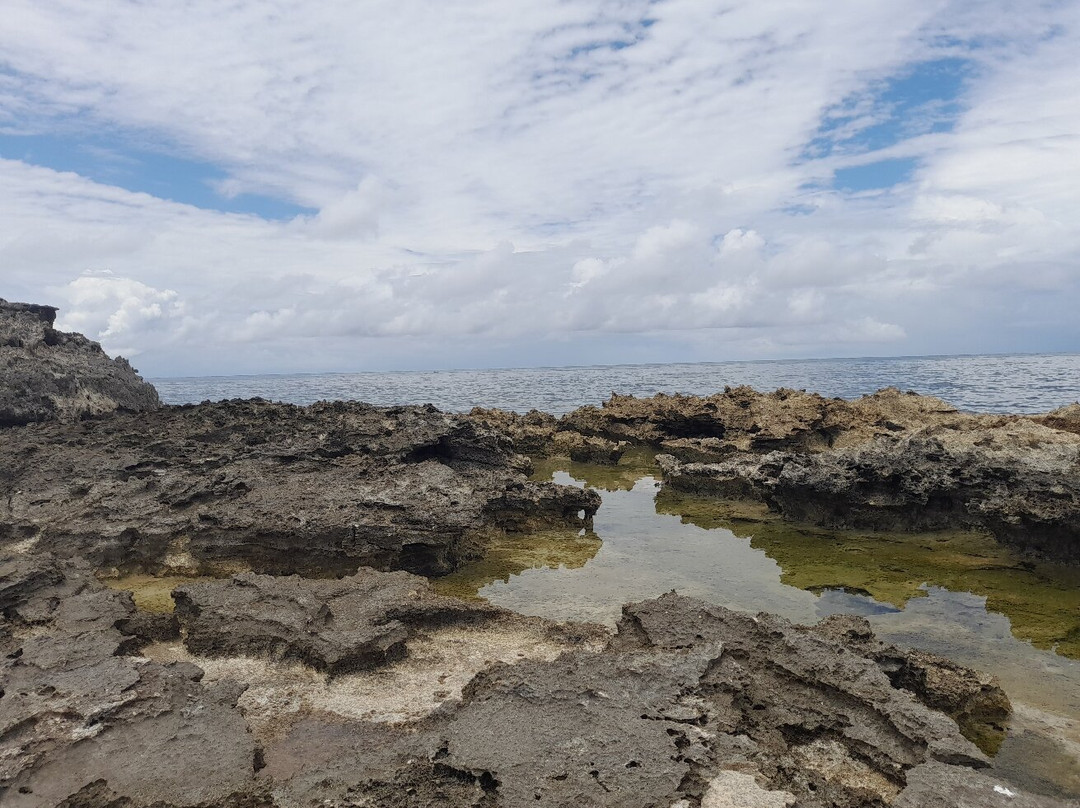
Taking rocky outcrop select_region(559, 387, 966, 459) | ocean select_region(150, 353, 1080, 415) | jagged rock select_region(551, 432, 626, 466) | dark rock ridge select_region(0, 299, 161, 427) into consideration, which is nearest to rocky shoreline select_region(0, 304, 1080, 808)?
dark rock ridge select_region(0, 299, 161, 427)

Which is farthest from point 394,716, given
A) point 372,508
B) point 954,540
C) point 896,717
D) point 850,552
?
point 954,540

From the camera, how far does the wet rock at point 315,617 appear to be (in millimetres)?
6352

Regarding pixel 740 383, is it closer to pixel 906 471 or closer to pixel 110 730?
pixel 906 471

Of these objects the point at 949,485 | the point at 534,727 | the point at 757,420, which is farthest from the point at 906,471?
the point at 534,727

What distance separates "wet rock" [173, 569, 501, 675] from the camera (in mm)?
6352

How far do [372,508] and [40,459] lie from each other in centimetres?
685

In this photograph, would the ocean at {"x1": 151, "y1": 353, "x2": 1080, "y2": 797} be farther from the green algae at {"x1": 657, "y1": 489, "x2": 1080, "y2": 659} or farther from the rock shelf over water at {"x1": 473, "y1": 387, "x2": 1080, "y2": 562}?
the rock shelf over water at {"x1": 473, "y1": 387, "x2": 1080, "y2": 562}

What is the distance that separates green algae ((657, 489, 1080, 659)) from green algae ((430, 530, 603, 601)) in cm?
281

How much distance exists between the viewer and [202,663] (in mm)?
6535

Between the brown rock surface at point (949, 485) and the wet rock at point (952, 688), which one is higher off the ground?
the brown rock surface at point (949, 485)

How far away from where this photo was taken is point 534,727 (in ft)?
15.6

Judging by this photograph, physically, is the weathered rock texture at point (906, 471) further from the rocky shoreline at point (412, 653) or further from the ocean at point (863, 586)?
the ocean at point (863, 586)

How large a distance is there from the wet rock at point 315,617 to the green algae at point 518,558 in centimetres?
177

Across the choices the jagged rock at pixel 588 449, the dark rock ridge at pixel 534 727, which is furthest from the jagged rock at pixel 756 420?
the dark rock ridge at pixel 534 727
